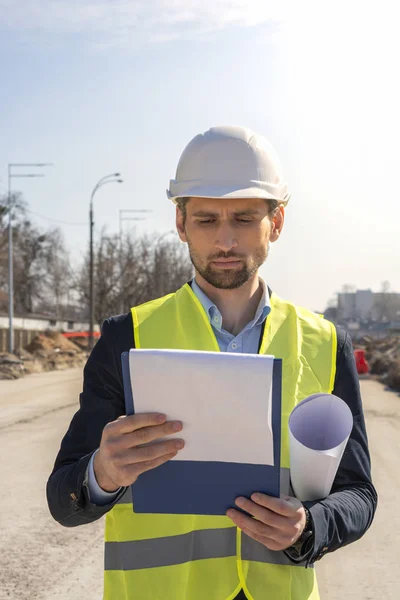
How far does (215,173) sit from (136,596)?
1.18m

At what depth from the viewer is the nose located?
99.1 inches

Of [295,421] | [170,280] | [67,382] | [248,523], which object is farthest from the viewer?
[170,280]

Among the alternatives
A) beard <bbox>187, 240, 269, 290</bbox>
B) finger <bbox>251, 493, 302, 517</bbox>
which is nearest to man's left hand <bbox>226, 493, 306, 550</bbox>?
finger <bbox>251, 493, 302, 517</bbox>

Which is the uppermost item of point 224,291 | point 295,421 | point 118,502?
point 224,291

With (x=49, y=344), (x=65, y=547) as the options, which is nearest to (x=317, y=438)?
(x=65, y=547)

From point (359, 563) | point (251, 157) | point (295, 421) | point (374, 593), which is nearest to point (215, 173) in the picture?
point (251, 157)

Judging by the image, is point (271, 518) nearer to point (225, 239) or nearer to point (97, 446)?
point (97, 446)

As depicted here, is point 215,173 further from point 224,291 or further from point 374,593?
point 374,593

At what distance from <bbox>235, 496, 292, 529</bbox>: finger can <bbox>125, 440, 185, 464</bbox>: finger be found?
7.5 inches

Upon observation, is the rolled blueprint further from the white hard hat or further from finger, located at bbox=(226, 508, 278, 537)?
the white hard hat

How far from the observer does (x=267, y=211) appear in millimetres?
2629

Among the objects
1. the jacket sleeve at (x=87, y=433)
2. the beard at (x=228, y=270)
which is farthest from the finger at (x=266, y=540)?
the beard at (x=228, y=270)

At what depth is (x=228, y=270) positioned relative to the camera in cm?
257

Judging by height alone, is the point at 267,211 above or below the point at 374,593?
above
